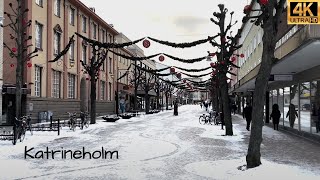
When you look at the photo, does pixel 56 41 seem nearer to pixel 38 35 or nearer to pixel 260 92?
pixel 38 35

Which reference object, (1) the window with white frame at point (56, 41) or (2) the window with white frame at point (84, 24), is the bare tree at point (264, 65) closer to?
(1) the window with white frame at point (56, 41)

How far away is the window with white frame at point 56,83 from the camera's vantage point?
3400cm

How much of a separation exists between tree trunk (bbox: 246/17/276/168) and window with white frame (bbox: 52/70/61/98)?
84.6 feet

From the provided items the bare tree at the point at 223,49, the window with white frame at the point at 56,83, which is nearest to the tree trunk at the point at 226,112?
the bare tree at the point at 223,49

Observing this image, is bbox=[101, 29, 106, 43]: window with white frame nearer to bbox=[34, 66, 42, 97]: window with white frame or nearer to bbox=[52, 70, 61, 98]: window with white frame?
bbox=[52, 70, 61, 98]: window with white frame

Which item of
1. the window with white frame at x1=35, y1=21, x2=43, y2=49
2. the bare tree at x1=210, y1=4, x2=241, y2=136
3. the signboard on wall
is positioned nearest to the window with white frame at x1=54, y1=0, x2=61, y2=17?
the window with white frame at x1=35, y1=21, x2=43, y2=49

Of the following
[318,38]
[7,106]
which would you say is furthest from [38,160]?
[7,106]

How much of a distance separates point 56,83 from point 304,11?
2639 centimetres

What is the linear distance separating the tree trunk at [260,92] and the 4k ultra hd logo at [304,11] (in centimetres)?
161

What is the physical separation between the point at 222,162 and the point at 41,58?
75.8ft

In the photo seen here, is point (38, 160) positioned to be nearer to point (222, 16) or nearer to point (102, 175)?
point (102, 175)

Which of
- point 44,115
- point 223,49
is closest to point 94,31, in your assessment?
point 44,115

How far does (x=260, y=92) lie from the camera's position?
10.7m

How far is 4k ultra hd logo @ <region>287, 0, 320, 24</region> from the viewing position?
1141 centimetres
